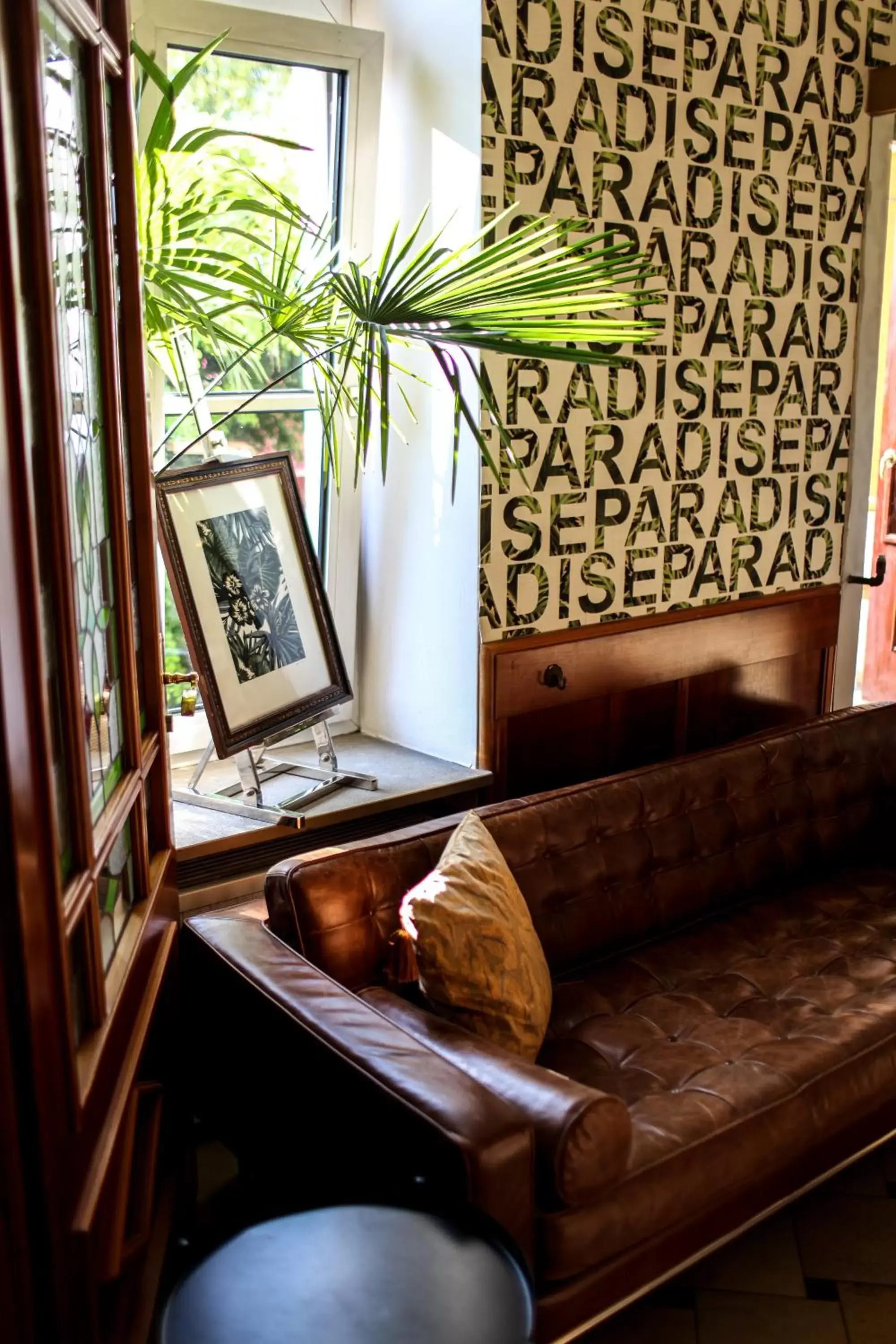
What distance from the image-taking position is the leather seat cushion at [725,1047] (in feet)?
5.90

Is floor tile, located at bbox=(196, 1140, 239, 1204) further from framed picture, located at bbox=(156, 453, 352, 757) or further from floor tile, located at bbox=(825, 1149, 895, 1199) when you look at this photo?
floor tile, located at bbox=(825, 1149, 895, 1199)

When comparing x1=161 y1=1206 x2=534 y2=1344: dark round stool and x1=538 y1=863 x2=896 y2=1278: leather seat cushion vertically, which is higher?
x1=161 y1=1206 x2=534 y2=1344: dark round stool

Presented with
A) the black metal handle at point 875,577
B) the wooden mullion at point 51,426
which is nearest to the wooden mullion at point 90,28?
the wooden mullion at point 51,426

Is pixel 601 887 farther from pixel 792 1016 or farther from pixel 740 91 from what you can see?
pixel 740 91

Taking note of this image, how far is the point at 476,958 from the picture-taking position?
77.1 inches

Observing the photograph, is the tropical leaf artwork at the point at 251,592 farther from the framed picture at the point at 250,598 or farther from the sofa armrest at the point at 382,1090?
the sofa armrest at the point at 382,1090

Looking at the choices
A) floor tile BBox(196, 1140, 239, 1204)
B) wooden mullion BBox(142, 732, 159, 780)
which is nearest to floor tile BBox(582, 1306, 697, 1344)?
floor tile BBox(196, 1140, 239, 1204)

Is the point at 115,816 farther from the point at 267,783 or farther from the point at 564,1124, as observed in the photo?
the point at 267,783

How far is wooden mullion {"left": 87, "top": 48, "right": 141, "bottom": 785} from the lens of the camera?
1.48 m

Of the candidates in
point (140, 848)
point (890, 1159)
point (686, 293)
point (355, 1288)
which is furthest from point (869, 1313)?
point (686, 293)

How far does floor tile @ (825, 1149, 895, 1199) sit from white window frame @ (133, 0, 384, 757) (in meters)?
1.50

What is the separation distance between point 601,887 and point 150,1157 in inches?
44.9

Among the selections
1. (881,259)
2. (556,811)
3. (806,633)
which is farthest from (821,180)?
(556,811)

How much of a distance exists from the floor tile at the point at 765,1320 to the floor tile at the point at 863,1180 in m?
0.34
